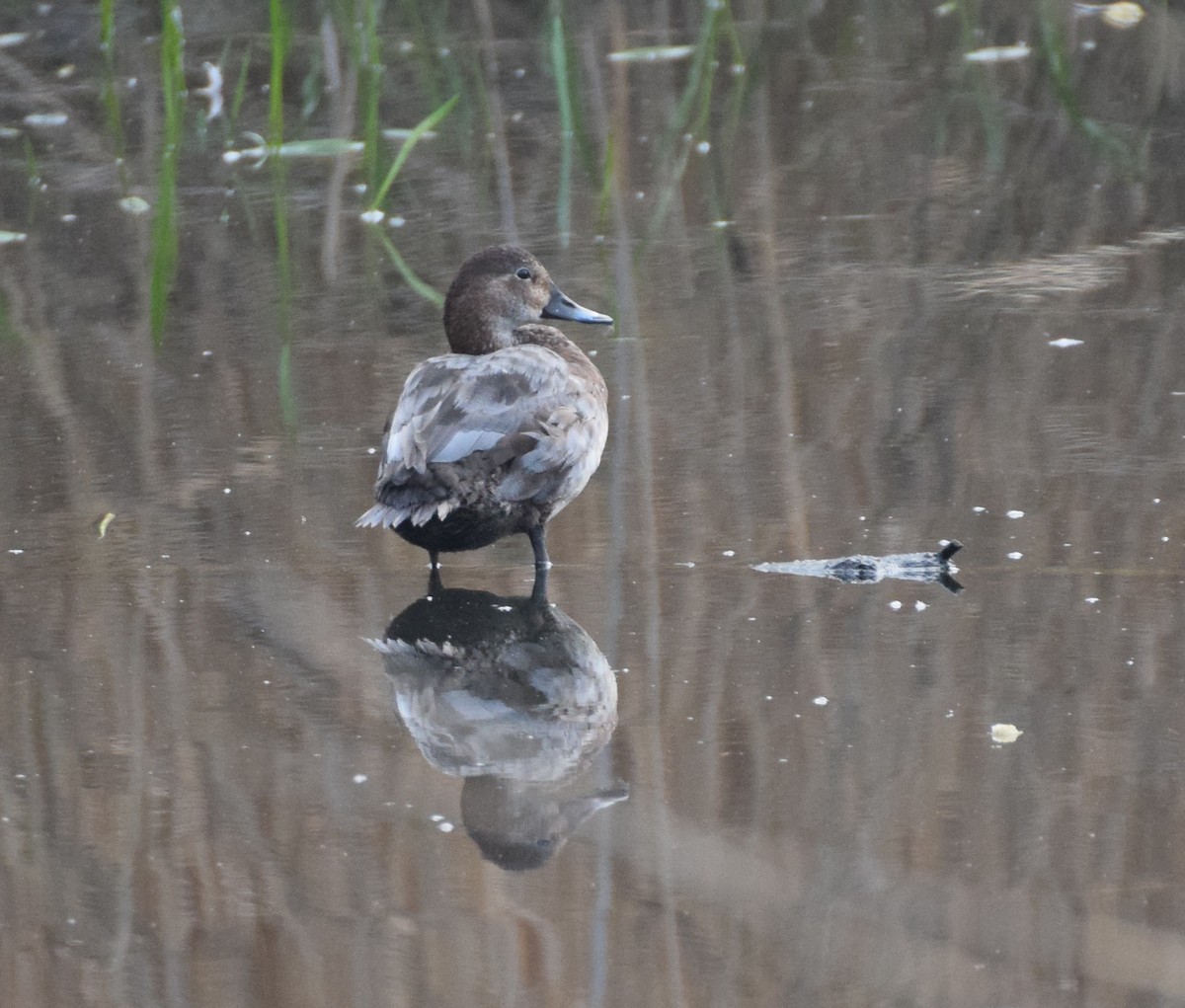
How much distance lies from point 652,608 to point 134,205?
4.42 meters

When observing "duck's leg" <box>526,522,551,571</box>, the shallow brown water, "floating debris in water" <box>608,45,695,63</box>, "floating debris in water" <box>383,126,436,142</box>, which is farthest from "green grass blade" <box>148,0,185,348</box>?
"floating debris in water" <box>608,45,695,63</box>

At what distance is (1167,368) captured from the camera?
4957mm

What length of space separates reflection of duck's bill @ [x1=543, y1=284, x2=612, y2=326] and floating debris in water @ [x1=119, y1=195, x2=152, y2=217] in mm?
2923

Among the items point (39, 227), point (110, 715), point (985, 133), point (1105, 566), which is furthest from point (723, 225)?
point (110, 715)

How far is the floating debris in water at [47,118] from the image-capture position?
909 centimetres

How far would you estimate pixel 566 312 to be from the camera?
16.8ft

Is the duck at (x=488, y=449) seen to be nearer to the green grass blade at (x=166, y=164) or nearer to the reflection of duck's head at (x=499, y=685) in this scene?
the reflection of duck's head at (x=499, y=685)

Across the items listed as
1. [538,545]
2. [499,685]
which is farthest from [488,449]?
[499,685]

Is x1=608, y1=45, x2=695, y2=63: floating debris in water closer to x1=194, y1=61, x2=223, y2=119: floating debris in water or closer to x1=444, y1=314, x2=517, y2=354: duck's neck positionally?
x1=194, y1=61, x2=223, y2=119: floating debris in water

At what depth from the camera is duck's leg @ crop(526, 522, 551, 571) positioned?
4074mm

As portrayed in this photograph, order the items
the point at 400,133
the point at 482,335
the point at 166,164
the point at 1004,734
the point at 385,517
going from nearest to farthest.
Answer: the point at 1004,734
the point at 385,517
the point at 482,335
the point at 166,164
the point at 400,133

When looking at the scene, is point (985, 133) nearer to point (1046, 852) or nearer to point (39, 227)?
point (39, 227)

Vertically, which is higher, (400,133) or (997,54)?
(997,54)

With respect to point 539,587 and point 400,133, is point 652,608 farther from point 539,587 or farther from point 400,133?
point 400,133
